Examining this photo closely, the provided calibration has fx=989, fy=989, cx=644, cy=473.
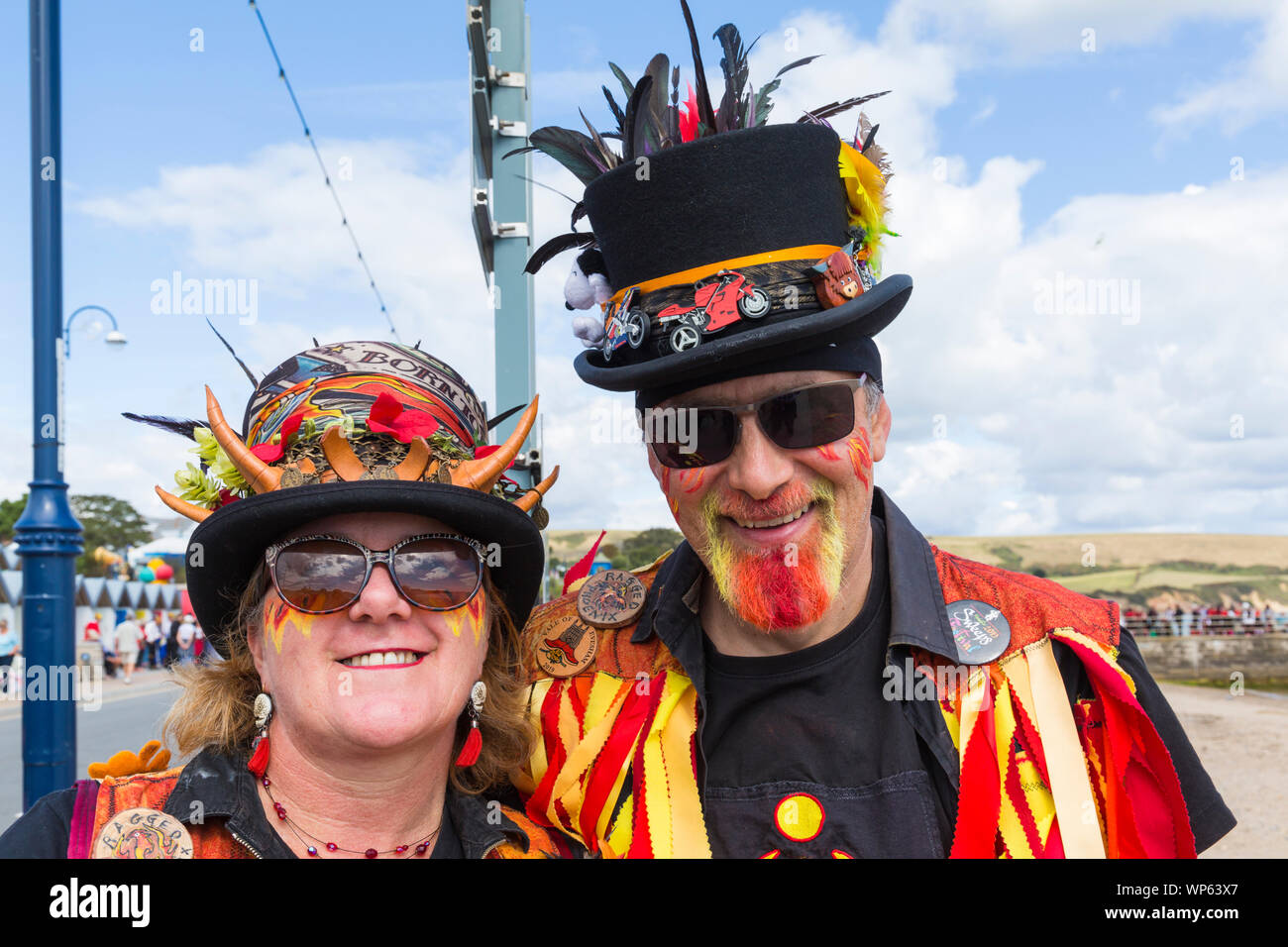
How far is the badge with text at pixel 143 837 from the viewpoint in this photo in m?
1.94

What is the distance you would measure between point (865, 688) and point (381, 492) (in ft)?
4.05

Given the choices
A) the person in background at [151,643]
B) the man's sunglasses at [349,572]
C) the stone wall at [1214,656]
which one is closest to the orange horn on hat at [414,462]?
the man's sunglasses at [349,572]

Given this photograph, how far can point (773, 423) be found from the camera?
7.82ft

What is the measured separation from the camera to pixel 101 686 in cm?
1894

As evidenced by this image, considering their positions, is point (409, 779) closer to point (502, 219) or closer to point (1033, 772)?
point (1033, 772)

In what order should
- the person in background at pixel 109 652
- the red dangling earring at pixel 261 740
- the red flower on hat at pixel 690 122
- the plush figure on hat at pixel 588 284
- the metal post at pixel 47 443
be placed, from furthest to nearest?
the person in background at pixel 109 652
the metal post at pixel 47 443
the plush figure on hat at pixel 588 284
the red flower on hat at pixel 690 122
the red dangling earring at pixel 261 740

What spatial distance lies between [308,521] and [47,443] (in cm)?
303

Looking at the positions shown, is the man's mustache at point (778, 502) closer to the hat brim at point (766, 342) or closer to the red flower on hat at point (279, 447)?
the hat brim at point (766, 342)

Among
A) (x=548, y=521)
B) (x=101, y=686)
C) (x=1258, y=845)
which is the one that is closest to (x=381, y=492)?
(x=548, y=521)

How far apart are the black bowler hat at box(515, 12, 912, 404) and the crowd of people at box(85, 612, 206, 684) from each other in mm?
17887

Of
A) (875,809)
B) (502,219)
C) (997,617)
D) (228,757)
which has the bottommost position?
(875,809)

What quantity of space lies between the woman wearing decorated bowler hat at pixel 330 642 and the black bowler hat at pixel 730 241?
1.47 feet

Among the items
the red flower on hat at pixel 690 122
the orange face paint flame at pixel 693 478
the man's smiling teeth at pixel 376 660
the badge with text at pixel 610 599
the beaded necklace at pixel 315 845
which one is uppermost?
the red flower on hat at pixel 690 122

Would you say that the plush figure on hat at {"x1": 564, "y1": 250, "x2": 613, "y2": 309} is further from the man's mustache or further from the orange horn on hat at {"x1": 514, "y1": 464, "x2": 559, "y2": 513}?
the man's mustache
